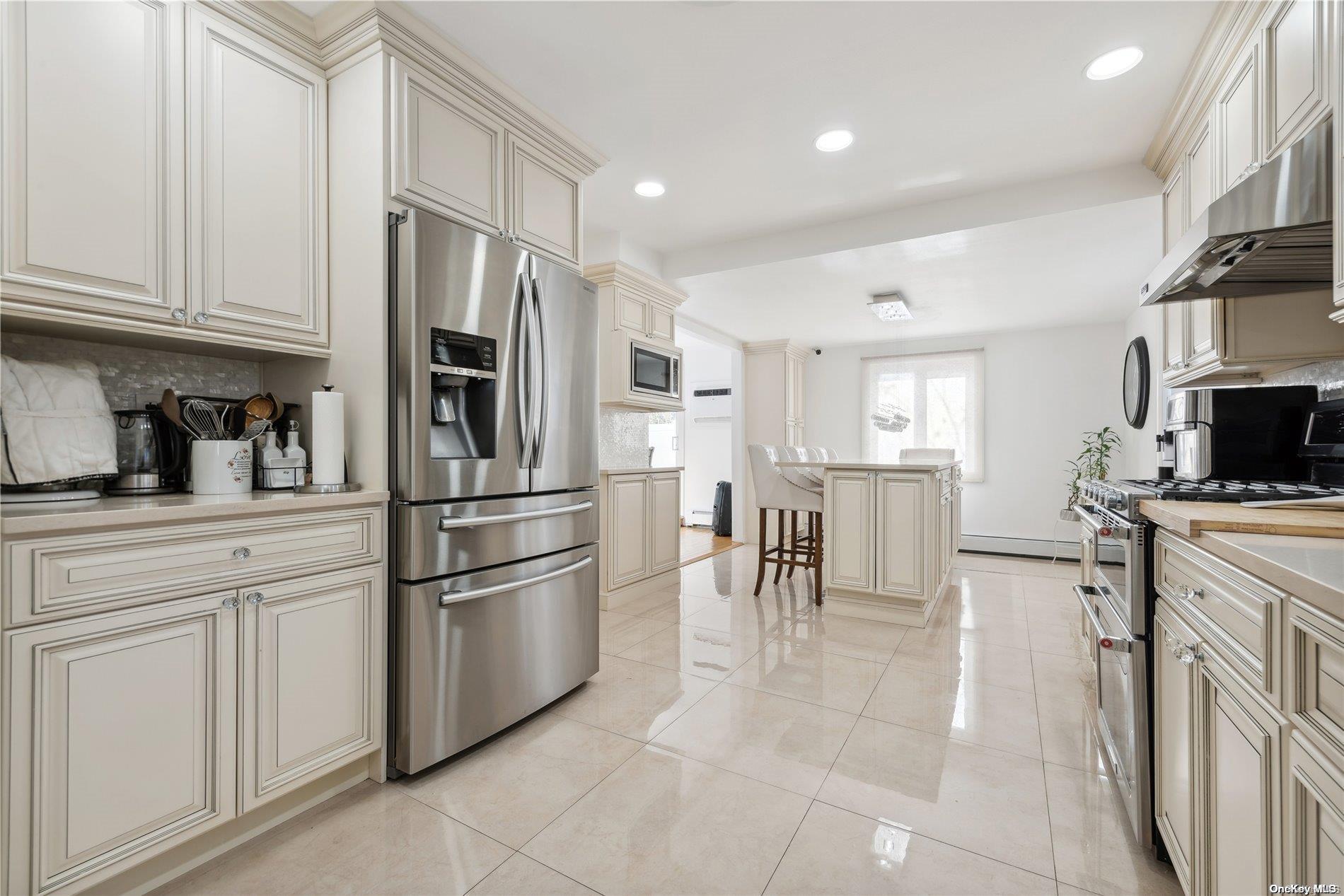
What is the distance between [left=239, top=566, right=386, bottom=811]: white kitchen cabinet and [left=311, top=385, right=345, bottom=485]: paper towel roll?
Answer: 1.03ft

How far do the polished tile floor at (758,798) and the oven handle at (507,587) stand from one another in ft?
1.87

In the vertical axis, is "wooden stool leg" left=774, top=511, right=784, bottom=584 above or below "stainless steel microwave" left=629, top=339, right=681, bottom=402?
below

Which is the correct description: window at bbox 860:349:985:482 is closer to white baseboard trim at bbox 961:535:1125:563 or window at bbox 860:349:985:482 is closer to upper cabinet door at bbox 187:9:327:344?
white baseboard trim at bbox 961:535:1125:563

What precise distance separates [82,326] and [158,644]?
32.7 inches

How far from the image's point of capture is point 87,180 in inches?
55.6

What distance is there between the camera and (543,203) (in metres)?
2.48

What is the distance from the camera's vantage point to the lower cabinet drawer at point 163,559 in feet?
3.83

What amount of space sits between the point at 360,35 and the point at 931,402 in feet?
20.7

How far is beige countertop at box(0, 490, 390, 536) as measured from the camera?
117cm

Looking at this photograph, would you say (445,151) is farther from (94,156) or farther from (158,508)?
(158,508)

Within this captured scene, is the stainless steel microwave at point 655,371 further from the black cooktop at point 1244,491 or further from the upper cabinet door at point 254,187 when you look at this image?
the black cooktop at point 1244,491

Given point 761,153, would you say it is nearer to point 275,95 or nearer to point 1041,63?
point 1041,63

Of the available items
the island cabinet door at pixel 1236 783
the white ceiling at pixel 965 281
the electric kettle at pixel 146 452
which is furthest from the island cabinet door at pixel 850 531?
the electric kettle at pixel 146 452

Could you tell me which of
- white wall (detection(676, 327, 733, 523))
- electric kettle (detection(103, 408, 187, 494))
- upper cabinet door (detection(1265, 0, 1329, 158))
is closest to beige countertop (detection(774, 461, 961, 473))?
upper cabinet door (detection(1265, 0, 1329, 158))
